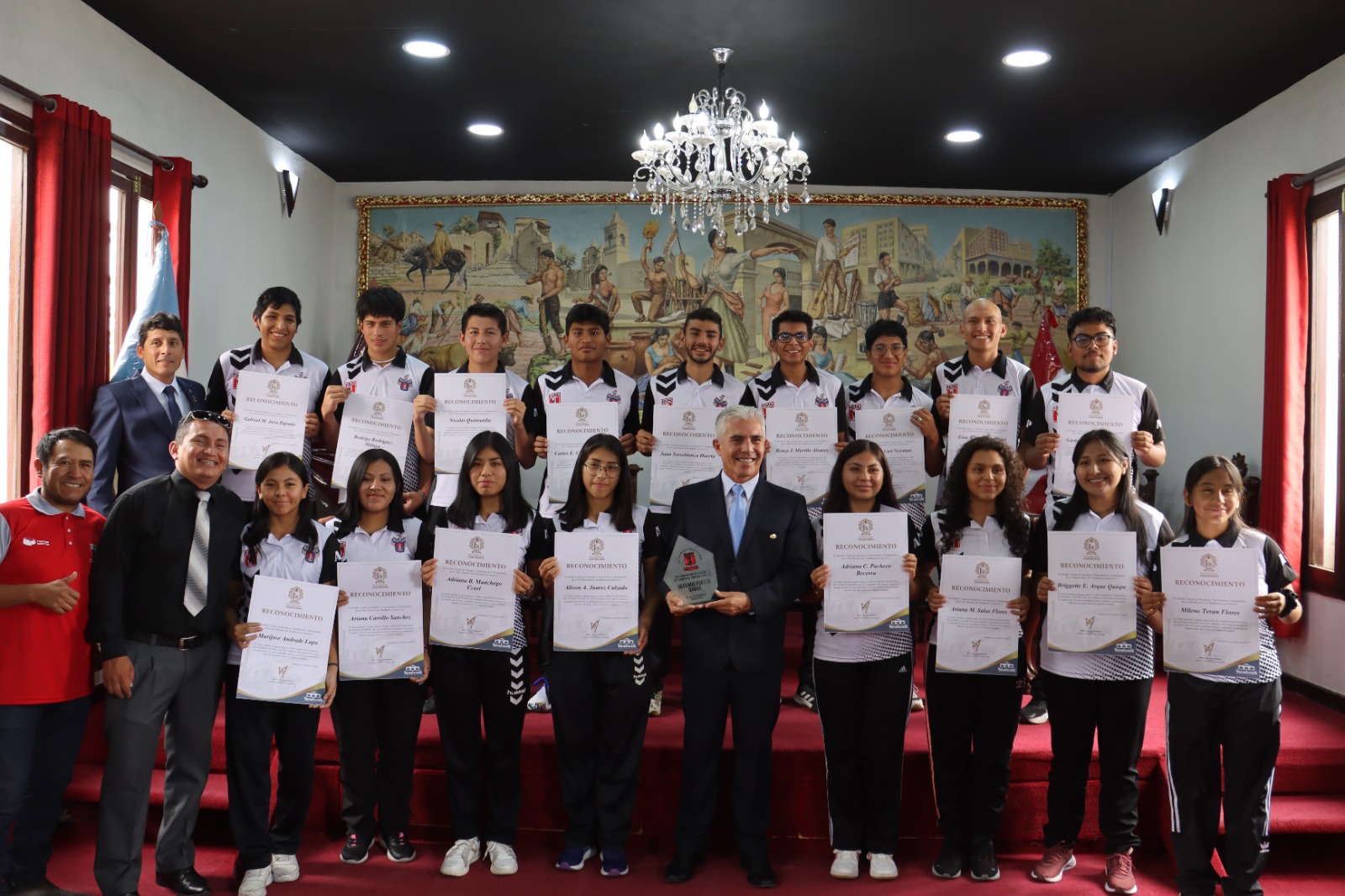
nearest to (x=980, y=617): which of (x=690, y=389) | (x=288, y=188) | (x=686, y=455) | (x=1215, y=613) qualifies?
(x=1215, y=613)

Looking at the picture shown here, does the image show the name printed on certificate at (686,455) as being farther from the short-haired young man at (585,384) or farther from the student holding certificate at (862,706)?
the student holding certificate at (862,706)

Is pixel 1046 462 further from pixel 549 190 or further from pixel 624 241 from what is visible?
pixel 549 190

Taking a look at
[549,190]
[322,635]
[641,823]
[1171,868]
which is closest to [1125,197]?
[549,190]

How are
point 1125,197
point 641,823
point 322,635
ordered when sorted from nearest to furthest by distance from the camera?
point 322,635, point 641,823, point 1125,197

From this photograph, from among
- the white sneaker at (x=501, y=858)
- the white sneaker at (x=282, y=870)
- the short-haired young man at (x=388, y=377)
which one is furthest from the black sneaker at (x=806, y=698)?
the white sneaker at (x=282, y=870)

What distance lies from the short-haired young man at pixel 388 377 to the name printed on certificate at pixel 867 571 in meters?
1.74

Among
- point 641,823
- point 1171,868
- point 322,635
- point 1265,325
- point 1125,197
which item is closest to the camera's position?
point 322,635

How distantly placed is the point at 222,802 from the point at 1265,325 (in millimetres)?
5771

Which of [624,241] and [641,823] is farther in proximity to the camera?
[624,241]

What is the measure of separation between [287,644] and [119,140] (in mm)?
2903

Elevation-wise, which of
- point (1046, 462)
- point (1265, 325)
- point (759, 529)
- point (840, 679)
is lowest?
point (840, 679)

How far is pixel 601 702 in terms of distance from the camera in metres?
3.67

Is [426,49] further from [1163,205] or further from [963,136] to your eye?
[1163,205]

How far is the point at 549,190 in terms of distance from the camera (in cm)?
805
